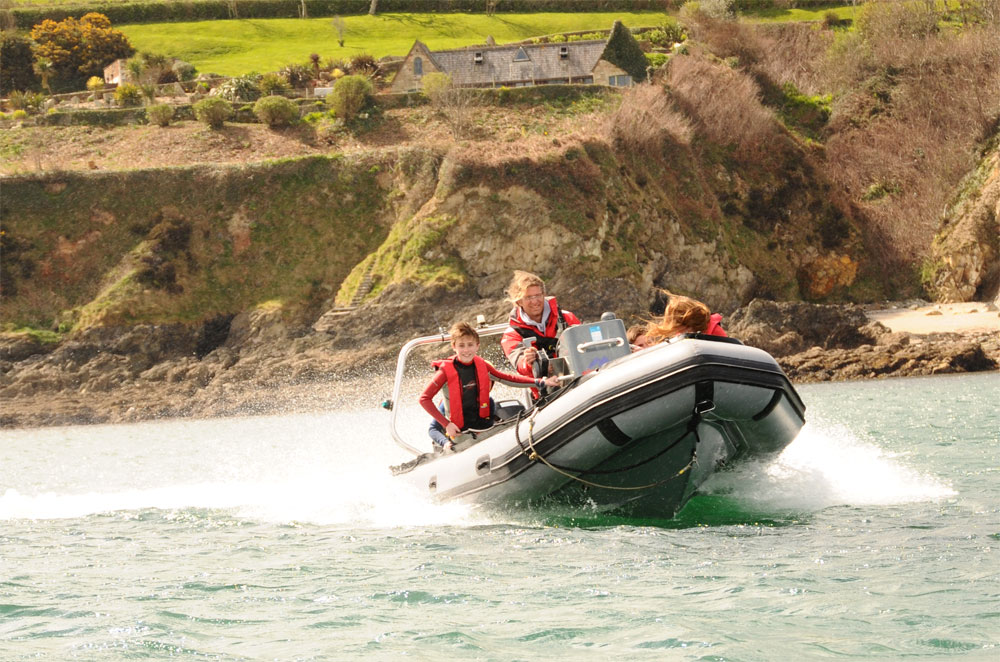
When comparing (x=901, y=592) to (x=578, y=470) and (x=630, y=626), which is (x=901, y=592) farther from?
(x=578, y=470)

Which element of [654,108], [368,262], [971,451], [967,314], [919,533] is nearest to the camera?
[919,533]

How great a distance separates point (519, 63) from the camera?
169 feet

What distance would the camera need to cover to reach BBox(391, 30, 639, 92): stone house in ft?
165

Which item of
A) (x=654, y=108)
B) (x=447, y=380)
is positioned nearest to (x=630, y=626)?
(x=447, y=380)

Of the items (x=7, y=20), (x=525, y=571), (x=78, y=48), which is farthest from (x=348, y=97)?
(x=525, y=571)

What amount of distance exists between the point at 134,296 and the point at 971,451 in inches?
1125

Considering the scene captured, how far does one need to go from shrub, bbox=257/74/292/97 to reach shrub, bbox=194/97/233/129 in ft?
12.7

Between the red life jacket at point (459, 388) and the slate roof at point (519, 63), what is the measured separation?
42391mm

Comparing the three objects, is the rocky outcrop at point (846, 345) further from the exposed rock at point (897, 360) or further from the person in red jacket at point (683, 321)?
the person in red jacket at point (683, 321)

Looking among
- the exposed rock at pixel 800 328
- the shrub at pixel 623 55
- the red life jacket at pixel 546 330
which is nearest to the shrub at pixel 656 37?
the shrub at pixel 623 55

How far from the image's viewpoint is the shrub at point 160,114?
45188 mm

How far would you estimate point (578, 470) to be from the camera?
8.70 meters

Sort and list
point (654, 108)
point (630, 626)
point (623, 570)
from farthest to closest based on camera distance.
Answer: point (654, 108), point (623, 570), point (630, 626)

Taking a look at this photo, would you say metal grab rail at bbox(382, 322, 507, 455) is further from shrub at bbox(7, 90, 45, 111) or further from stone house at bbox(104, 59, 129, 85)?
stone house at bbox(104, 59, 129, 85)
